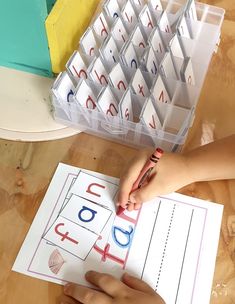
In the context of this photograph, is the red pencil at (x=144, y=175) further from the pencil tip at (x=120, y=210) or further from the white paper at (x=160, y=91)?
the white paper at (x=160, y=91)

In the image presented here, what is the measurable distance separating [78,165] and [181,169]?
0.16 m

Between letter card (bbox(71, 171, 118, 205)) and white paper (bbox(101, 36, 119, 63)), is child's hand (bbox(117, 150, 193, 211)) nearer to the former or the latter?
letter card (bbox(71, 171, 118, 205))

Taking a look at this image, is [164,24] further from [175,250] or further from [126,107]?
[175,250]

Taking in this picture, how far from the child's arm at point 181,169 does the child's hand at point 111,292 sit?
0.11 metres

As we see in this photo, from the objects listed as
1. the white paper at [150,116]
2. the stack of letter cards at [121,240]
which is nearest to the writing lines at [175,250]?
the stack of letter cards at [121,240]

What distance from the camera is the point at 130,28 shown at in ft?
2.36

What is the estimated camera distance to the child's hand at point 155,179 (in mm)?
571

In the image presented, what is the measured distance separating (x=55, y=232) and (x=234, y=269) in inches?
9.5

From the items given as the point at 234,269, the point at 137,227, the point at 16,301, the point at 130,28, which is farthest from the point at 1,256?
the point at 130,28

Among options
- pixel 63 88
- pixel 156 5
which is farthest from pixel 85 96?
pixel 156 5

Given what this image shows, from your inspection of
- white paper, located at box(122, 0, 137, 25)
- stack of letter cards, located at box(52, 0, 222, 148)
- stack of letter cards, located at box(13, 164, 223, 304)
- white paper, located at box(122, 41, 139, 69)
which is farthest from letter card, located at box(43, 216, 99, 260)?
white paper, located at box(122, 0, 137, 25)

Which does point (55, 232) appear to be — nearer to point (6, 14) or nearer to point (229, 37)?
point (6, 14)

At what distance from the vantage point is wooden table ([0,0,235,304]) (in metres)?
0.52

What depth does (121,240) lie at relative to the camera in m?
0.55
